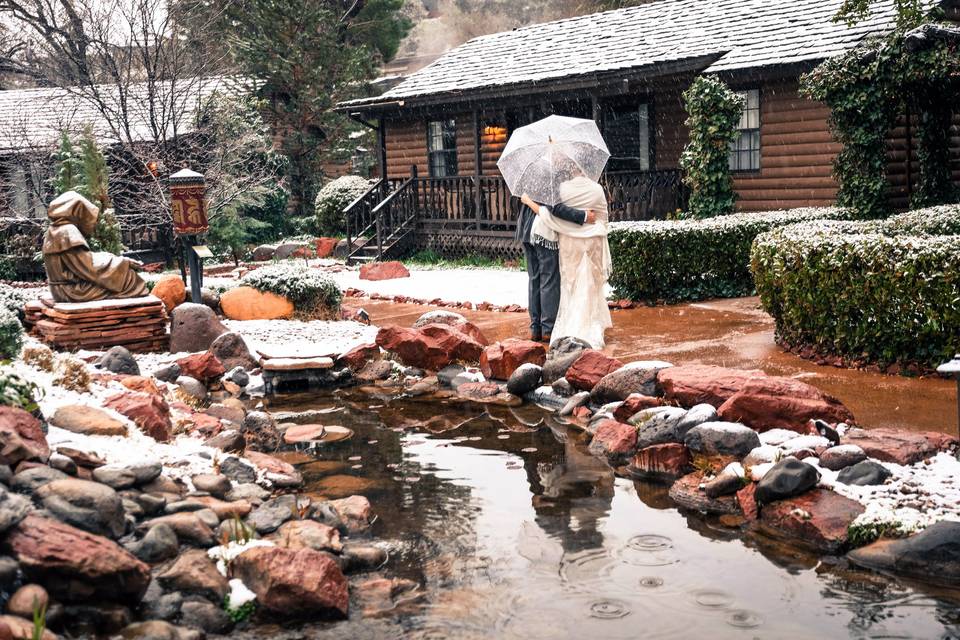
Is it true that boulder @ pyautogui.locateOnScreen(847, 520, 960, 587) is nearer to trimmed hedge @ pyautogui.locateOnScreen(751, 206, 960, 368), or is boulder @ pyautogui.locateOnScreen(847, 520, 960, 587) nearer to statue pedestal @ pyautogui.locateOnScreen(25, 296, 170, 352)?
trimmed hedge @ pyautogui.locateOnScreen(751, 206, 960, 368)

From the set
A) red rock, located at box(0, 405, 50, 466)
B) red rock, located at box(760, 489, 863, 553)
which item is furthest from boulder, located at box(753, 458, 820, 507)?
red rock, located at box(0, 405, 50, 466)

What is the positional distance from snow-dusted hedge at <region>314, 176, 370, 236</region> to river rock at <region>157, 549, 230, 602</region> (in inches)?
905

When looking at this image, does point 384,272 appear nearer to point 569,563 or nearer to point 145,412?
point 145,412

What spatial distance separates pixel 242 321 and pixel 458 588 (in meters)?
8.75

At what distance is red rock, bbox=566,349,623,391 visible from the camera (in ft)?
30.0

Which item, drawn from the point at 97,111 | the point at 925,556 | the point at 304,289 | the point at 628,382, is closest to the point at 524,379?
the point at 628,382

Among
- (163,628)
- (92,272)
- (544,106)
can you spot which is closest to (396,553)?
(163,628)

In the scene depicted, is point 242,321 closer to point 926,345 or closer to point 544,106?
point 926,345

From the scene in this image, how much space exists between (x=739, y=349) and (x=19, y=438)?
6927mm

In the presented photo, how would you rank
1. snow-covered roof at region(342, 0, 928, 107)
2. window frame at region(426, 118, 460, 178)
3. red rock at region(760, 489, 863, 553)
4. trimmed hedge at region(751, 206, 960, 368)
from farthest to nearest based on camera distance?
1. window frame at region(426, 118, 460, 178)
2. snow-covered roof at region(342, 0, 928, 107)
3. trimmed hedge at region(751, 206, 960, 368)
4. red rock at region(760, 489, 863, 553)

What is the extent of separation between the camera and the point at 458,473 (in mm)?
7320

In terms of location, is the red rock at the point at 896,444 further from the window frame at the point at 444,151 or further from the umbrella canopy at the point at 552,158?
the window frame at the point at 444,151

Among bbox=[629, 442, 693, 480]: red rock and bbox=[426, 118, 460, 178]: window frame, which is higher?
bbox=[426, 118, 460, 178]: window frame

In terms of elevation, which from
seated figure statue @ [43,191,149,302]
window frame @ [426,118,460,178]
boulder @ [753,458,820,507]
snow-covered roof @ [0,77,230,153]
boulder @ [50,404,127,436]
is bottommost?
boulder @ [753,458,820,507]
